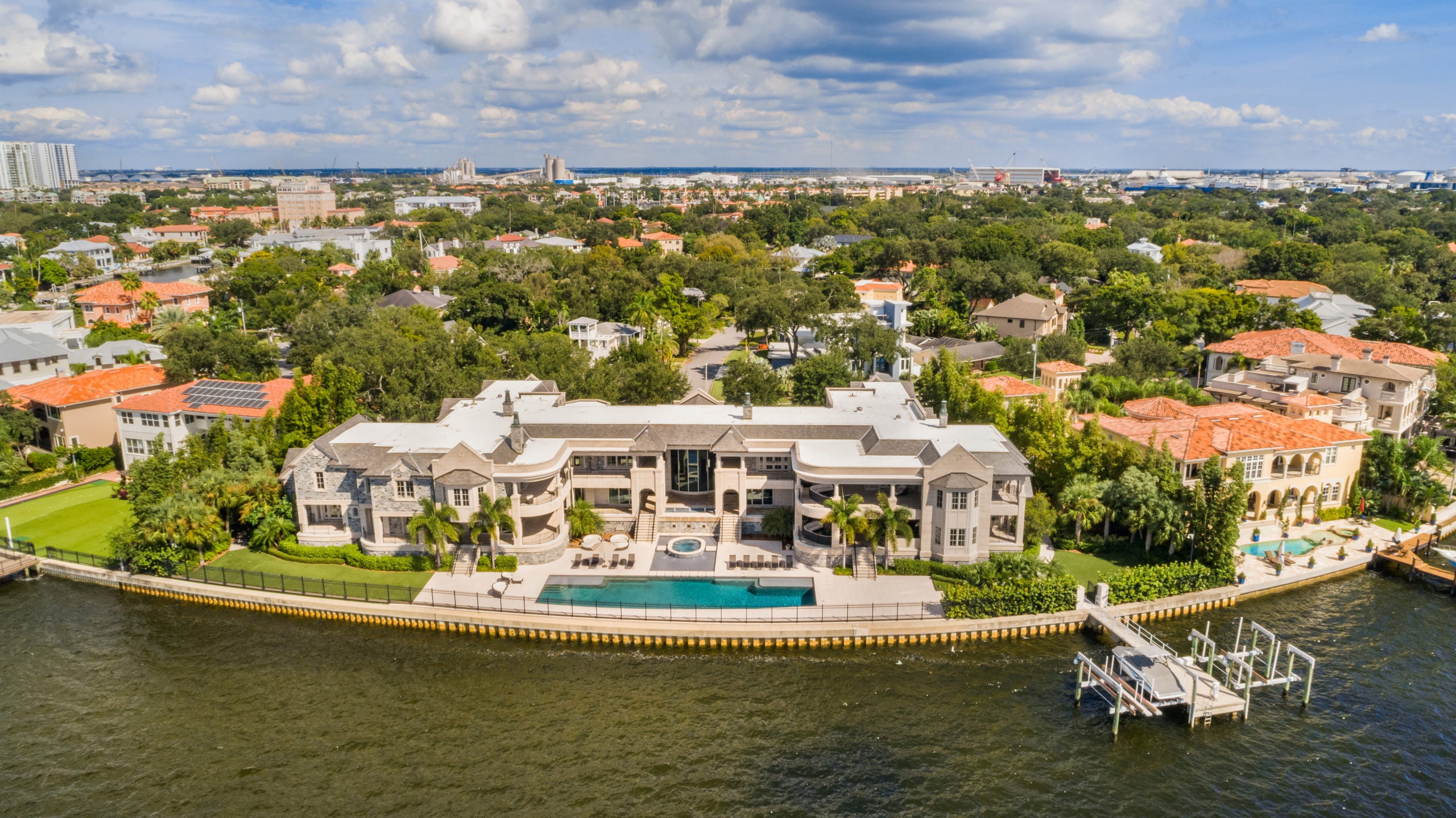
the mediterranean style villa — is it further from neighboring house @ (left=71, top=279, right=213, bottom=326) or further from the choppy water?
neighboring house @ (left=71, top=279, right=213, bottom=326)

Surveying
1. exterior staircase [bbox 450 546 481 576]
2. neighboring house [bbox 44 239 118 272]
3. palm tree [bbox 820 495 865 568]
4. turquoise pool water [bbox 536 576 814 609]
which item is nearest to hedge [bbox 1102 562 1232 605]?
palm tree [bbox 820 495 865 568]

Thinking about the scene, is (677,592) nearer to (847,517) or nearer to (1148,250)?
(847,517)

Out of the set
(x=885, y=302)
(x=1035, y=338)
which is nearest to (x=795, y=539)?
(x=1035, y=338)

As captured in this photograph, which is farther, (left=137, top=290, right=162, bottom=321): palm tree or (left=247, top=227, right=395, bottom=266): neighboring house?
(left=247, top=227, right=395, bottom=266): neighboring house

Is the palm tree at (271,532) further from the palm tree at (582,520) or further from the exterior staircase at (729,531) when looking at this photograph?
the exterior staircase at (729,531)

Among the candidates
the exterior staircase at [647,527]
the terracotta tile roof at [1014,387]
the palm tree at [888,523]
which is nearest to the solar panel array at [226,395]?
the exterior staircase at [647,527]

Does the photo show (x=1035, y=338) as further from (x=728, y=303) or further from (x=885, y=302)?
(x=728, y=303)
